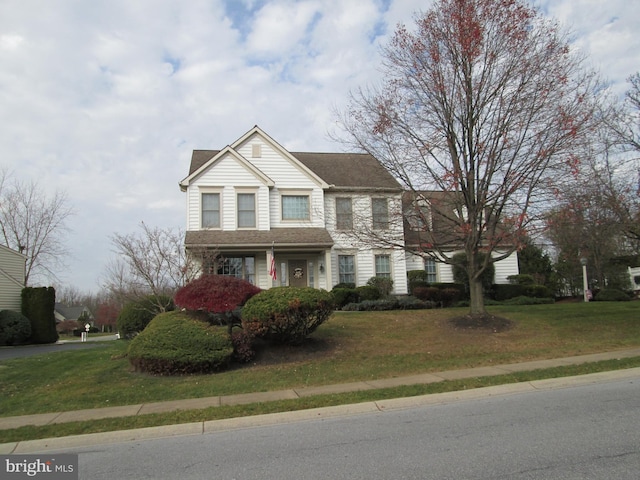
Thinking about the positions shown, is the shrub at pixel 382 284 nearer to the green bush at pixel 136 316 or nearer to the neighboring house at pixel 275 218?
the neighboring house at pixel 275 218

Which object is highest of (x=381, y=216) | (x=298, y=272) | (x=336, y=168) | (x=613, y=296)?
(x=336, y=168)

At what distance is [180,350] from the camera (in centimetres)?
1020

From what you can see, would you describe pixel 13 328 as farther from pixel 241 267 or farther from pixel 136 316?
pixel 241 267

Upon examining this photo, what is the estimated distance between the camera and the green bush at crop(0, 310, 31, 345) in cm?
2083

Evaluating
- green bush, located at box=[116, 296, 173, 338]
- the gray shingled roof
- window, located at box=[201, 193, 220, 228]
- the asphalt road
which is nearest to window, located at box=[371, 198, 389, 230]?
the gray shingled roof

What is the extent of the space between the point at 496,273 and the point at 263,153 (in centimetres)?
1403

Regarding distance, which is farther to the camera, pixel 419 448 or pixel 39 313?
pixel 39 313

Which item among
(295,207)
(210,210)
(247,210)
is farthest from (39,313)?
(295,207)

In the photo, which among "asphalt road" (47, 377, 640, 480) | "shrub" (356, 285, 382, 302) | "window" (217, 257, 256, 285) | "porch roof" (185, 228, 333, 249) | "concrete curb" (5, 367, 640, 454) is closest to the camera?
"asphalt road" (47, 377, 640, 480)

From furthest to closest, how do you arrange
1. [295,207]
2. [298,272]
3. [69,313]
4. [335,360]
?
[69,313], [295,207], [298,272], [335,360]

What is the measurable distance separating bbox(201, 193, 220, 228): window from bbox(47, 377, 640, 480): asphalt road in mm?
15772

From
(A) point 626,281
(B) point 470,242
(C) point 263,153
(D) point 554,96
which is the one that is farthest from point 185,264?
(A) point 626,281

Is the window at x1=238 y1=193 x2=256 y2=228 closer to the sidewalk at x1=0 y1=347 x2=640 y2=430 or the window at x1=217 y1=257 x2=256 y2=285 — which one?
the window at x1=217 y1=257 x2=256 y2=285

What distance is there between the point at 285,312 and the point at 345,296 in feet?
32.6
